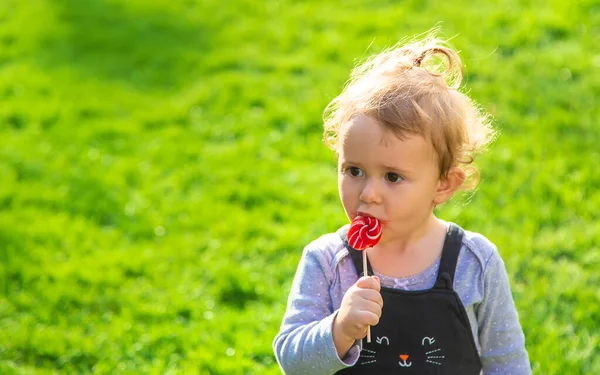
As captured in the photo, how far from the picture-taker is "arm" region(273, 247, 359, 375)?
2311mm

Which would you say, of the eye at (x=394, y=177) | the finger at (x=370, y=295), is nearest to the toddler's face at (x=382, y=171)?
the eye at (x=394, y=177)

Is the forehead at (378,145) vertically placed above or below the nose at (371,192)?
above

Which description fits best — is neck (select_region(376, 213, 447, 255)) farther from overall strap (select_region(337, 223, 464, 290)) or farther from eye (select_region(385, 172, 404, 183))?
eye (select_region(385, 172, 404, 183))

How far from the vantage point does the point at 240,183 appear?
509 cm

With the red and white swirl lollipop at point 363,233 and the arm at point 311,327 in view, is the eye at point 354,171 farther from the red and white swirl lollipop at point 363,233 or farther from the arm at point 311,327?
the arm at point 311,327

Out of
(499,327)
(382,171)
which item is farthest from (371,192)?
(499,327)

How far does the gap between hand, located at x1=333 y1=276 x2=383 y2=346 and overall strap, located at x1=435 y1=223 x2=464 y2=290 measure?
290mm

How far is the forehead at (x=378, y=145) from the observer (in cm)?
229

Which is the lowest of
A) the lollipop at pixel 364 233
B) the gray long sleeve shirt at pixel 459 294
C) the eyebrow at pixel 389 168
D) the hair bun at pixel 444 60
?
the gray long sleeve shirt at pixel 459 294

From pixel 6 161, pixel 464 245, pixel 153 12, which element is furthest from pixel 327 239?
pixel 153 12

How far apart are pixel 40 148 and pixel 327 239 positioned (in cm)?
359

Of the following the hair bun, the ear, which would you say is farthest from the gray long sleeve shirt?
the hair bun

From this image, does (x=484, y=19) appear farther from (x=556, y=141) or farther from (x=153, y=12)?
(x=153, y=12)

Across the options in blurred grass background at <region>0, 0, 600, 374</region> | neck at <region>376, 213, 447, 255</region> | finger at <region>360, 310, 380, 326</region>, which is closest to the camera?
finger at <region>360, 310, 380, 326</region>
